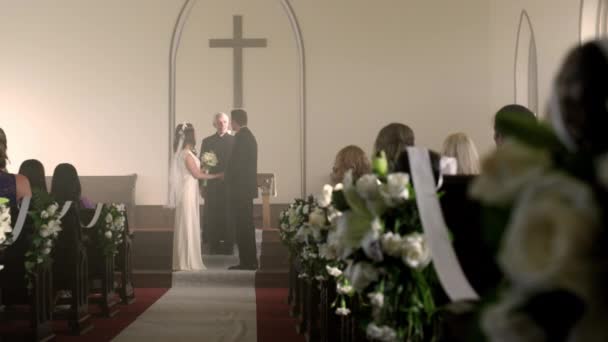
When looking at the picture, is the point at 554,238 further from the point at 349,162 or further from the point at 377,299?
the point at 349,162

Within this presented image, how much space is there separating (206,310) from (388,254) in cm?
701

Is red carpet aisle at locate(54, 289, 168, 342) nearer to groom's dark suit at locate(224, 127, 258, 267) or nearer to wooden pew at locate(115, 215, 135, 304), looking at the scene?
wooden pew at locate(115, 215, 135, 304)

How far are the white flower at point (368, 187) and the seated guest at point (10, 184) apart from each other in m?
5.02

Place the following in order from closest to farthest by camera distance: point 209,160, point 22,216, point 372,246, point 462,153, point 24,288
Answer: point 372,246, point 462,153, point 22,216, point 24,288, point 209,160

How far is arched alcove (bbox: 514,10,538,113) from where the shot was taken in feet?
48.0

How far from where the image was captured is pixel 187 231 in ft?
43.1

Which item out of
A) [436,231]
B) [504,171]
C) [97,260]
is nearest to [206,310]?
[97,260]

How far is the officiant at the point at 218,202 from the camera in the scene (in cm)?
1389

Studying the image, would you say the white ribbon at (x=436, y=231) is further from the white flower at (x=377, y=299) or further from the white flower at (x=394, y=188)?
the white flower at (x=377, y=299)

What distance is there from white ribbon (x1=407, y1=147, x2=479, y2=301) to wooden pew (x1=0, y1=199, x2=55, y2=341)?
14.7ft

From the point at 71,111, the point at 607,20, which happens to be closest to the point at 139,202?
the point at 71,111

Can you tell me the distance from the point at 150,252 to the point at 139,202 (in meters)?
2.46

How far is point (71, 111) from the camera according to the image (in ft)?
52.4

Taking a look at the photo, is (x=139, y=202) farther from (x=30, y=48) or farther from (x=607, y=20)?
(x=607, y=20)
